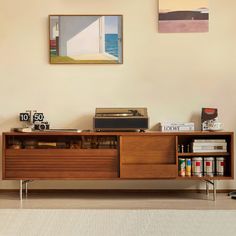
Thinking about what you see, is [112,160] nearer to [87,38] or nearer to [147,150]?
[147,150]

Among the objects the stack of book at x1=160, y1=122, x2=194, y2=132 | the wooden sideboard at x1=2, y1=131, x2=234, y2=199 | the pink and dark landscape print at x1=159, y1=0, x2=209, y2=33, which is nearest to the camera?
the wooden sideboard at x1=2, y1=131, x2=234, y2=199

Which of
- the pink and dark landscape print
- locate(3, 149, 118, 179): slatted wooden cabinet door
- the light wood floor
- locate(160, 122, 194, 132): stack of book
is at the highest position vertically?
the pink and dark landscape print

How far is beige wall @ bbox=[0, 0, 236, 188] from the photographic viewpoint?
436cm

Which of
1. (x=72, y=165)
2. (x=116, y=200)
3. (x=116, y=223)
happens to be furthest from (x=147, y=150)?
(x=116, y=223)

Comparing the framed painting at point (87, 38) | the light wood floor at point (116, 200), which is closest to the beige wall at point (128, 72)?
the framed painting at point (87, 38)

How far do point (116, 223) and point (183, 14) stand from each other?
232 centimetres

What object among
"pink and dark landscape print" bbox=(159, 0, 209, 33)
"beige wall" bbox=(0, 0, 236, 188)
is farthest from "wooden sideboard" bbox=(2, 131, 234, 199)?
"pink and dark landscape print" bbox=(159, 0, 209, 33)

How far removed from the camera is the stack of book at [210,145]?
4.06 meters

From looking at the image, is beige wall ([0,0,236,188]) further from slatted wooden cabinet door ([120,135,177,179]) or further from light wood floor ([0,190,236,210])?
slatted wooden cabinet door ([120,135,177,179])

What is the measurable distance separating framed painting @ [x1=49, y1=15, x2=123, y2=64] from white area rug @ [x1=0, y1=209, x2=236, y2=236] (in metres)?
1.70

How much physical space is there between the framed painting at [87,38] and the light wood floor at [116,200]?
125 cm

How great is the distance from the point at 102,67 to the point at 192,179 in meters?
1.34

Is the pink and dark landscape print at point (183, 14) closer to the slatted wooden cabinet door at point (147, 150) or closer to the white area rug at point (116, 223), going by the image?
the slatted wooden cabinet door at point (147, 150)

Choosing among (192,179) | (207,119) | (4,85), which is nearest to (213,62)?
(207,119)
